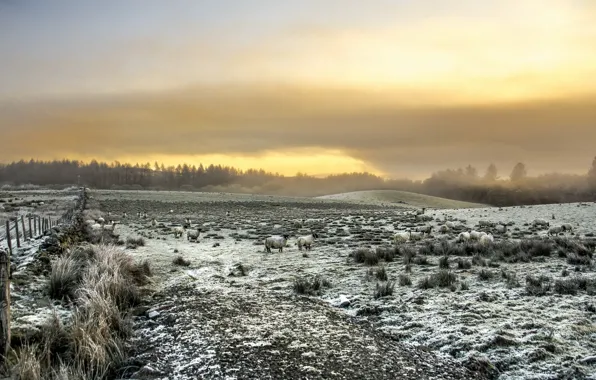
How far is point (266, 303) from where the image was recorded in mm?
9969

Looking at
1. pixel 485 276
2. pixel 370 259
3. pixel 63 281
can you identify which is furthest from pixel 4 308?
pixel 370 259

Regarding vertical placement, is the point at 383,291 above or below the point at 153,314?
above

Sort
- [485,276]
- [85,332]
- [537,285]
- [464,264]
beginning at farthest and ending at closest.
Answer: [464,264] → [485,276] → [537,285] → [85,332]

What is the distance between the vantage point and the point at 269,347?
23.4ft

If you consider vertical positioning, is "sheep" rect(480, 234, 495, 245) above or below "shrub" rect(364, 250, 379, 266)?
above

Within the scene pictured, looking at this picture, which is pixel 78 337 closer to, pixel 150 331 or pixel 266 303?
pixel 150 331

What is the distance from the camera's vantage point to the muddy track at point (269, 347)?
6328mm

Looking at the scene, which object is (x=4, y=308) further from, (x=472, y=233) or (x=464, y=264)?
→ (x=472, y=233)

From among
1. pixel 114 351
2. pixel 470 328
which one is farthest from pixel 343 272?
pixel 114 351

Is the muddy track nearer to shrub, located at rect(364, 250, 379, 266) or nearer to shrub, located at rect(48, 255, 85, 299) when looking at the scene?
shrub, located at rect(48, 255, 85, 299)

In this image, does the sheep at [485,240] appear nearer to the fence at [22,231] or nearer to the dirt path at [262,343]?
the dirt path at [262,343]

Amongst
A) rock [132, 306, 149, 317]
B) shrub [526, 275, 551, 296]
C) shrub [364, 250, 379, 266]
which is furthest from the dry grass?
shrub [526, 275, 551, 296]

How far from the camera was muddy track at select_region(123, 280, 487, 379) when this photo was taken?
6328 millimetres

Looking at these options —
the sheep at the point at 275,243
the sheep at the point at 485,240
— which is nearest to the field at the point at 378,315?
the sheep at the point at 485,240
